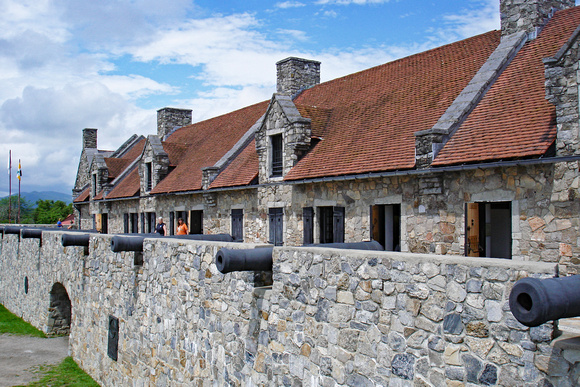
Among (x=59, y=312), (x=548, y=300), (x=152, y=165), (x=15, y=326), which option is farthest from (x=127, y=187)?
(x=548, y=300)

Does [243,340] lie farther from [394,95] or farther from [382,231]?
[394,95]

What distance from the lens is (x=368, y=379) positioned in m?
5.66

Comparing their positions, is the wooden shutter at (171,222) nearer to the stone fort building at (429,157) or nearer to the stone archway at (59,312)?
the stone fort building at (429,157)

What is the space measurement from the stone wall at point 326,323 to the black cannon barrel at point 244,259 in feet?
0.61

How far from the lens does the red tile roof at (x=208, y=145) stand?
2044 centimetres

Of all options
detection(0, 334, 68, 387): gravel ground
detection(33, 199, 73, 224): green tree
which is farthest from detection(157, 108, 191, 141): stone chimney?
detection(33, 199, 73, 224): green tree

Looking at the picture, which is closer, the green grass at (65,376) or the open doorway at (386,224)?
the open doorway at (386,224)

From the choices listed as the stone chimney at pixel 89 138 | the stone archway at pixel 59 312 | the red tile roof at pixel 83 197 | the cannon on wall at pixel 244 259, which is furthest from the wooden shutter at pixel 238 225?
the stone chimney at pixel 89 138

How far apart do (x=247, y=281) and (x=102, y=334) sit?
23.6 ft

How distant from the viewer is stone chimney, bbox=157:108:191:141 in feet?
96.9

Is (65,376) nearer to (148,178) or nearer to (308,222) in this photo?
(308,222)

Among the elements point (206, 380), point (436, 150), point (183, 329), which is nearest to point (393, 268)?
point (206, 380)

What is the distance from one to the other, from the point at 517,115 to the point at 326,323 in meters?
6.44

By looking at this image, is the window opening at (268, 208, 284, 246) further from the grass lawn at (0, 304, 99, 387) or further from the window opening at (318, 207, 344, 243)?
the grass lawn at (0, 304, 99, 387)
